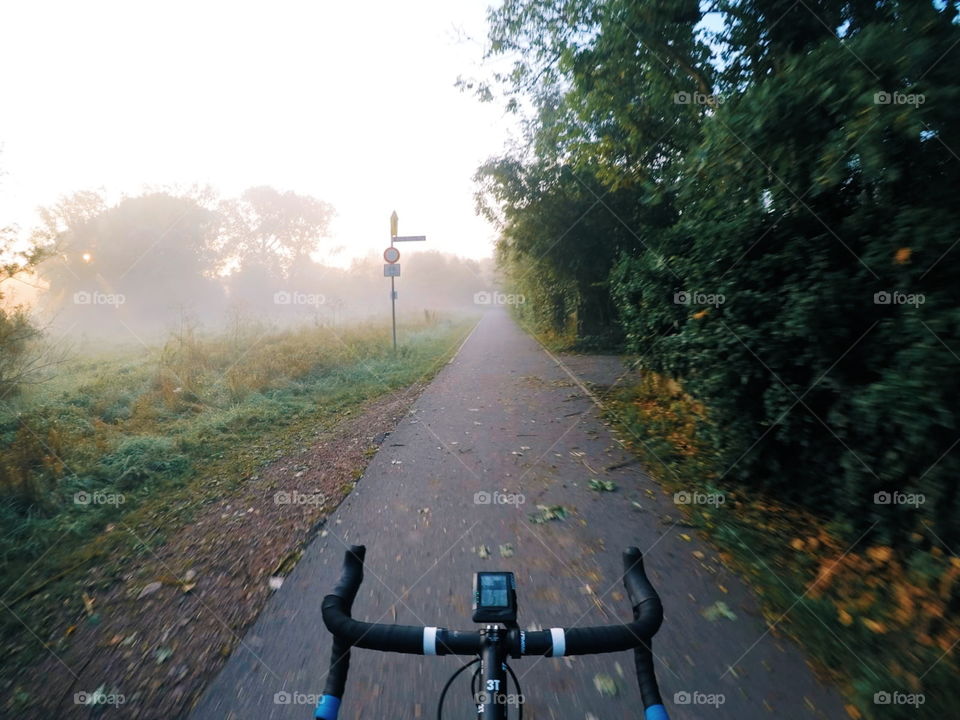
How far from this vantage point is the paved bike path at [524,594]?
2.31m

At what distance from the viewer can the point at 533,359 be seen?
49.8ft

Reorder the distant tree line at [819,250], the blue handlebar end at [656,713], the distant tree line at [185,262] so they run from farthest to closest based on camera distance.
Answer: the distant tree line at [185,262] → the distant tree line at [819,250] → the blue handlebar end at [656,713]

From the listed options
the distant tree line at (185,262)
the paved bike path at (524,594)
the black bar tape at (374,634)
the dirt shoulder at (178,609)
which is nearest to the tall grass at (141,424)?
the dirt shoulder at (178,609)

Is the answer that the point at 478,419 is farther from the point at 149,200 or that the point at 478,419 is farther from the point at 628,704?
the point at 149,200

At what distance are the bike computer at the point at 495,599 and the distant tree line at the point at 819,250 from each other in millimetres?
2959

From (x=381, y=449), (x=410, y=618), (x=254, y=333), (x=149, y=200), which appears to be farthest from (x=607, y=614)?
(x=149, y=200)

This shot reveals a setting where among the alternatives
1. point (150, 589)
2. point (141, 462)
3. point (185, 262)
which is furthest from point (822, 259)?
point (185, 262)

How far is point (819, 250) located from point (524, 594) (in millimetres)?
3760

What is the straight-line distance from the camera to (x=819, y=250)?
11.9ft

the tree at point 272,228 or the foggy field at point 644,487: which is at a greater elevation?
the tree at point 272,228

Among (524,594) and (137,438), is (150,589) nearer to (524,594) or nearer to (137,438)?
(524,594)

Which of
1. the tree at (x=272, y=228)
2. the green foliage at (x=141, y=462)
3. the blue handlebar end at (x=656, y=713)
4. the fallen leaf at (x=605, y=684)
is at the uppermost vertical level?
the tree at (x=272, y=228)

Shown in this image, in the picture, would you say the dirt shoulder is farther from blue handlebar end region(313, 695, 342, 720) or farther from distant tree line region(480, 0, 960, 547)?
distant tree line region(480, 0, 960, 547)

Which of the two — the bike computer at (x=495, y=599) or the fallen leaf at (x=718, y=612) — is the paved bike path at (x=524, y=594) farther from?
the bike computer at (x=495, y=599)
